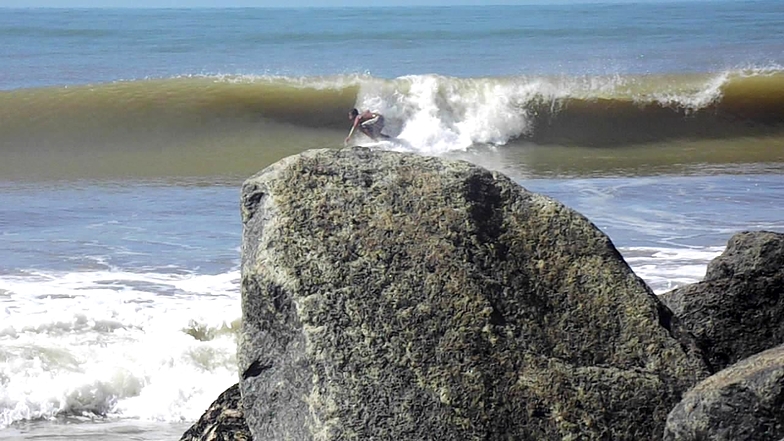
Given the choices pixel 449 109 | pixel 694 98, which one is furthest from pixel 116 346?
pixel 694 98

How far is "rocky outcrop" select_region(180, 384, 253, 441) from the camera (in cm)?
349

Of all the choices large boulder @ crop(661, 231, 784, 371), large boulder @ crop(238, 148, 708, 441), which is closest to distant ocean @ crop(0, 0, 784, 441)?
large boulder @ crop(238, 148, 708, 441)

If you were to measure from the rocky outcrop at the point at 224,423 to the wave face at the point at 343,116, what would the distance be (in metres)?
14.0

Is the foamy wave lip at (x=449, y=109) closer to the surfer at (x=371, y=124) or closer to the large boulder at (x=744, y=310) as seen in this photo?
the surfer at (x=371, y=124)

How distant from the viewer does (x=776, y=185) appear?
43.9ft

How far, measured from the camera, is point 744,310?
144 inches

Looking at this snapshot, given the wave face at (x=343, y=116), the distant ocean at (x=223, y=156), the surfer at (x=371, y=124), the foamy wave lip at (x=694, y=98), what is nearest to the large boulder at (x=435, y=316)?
the distant ocean at (x=223, y=156)

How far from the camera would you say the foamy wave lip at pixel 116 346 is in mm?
5965

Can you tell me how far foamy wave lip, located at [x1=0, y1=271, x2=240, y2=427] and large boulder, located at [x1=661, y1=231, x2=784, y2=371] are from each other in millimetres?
3047

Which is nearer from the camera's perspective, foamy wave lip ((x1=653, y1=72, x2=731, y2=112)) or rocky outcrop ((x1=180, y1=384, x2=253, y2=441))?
rocky outcrop ((x1=180, y1=384, x2=253, y2=441))

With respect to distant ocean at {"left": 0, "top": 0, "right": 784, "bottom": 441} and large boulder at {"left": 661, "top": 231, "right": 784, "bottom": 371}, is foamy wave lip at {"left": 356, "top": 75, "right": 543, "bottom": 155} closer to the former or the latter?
distant ocean at {"left": 0, "top": 0, "right": 784, "bottom": 441}

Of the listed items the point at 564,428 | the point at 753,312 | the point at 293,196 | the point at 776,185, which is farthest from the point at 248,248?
the point at 776,185

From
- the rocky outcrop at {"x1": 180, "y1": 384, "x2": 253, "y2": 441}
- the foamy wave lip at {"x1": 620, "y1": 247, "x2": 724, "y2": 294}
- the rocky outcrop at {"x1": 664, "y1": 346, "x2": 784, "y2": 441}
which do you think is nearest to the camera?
the rocky outcrop at {"x1": 664, "y1": 346, "x2": 784, "y2": 441}

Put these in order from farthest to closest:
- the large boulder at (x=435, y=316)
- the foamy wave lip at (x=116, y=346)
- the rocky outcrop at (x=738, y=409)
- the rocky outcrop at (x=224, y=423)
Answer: the foamy wave lip at (x=116, y=346) → the rocky outcrop at (x=224, y=423) → the large boulder at (x=435, y=316) → the rocky outcrop at (x=738, y=409)
